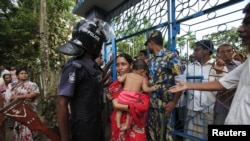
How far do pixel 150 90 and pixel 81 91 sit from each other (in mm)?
1239

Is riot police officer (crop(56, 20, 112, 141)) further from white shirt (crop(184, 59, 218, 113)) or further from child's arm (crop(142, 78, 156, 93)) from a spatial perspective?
white shirt (crop(184, 59, 218, 113))

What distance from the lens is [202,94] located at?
289 centimetres

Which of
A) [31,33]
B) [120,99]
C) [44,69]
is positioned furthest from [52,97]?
[31,33]

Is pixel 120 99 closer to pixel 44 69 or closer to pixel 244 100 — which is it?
pixel 244 100

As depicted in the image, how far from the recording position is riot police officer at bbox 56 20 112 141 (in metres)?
1.77

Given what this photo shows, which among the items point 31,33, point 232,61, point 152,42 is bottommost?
point 232,61

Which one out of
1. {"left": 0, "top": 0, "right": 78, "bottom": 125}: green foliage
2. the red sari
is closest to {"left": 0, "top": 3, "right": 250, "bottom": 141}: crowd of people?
the red sari

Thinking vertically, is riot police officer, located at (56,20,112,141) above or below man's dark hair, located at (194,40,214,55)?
below

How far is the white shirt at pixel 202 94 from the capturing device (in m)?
2.82

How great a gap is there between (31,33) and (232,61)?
984cm

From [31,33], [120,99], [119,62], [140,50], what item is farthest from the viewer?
[31,33]

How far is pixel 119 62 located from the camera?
10.5 ft

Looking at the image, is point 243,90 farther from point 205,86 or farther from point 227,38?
point 227,38

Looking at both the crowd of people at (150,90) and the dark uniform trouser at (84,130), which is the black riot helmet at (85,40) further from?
the dark uniform trouser at (84,130)
